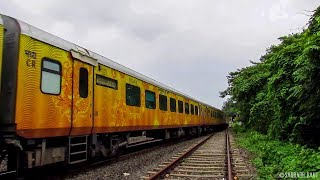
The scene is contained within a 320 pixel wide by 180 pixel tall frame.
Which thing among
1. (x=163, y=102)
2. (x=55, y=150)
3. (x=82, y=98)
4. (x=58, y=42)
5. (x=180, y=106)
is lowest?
(x=55, y=150)

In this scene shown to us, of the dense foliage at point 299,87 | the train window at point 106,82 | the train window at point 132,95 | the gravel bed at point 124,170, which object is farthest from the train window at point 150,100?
the dense foliage at point 299,87

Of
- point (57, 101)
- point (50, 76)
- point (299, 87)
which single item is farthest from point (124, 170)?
point (299, 87)

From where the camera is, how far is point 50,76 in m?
8.35

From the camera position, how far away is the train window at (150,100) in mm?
15383

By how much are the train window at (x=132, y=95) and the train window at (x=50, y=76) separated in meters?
4.47

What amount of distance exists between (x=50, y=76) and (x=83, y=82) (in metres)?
1.53

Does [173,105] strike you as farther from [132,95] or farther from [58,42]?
[58,42]

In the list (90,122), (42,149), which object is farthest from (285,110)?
(42,149)

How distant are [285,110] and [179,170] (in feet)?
19.9

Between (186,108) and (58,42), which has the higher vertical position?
(58,42)

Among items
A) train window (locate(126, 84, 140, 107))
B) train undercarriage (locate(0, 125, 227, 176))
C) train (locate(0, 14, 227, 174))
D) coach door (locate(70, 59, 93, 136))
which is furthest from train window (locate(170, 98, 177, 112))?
coach door (locate(70, 59, 93, 136))

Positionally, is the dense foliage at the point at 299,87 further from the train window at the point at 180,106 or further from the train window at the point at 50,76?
the train window at the point at 50,76

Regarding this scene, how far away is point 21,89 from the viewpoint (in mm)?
7367

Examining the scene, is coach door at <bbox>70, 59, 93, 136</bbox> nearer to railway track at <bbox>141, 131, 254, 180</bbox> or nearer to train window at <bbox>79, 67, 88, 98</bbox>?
train window at <bbox>79, 67, 88, 98</bbox>
